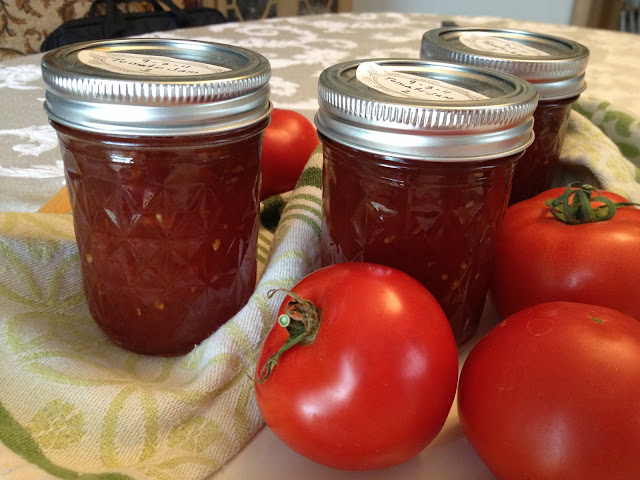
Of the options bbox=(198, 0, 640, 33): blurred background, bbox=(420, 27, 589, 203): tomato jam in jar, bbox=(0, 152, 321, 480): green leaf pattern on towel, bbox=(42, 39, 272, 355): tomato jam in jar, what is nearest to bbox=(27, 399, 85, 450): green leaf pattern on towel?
bbox=(0, 152, 321, 480): green leaf pattern on towel

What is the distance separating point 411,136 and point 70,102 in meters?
0.27

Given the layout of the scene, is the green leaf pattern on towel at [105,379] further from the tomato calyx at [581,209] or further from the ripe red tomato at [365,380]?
the tomato calyx at [581,209]

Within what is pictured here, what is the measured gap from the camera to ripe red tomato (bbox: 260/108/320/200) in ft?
2.66

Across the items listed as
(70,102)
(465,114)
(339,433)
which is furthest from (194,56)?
(339,433)

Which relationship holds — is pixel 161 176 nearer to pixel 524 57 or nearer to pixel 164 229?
pixel 164 229

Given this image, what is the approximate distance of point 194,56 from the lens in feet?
2.02

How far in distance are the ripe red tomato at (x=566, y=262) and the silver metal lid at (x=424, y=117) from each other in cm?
11

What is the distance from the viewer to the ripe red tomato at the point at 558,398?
1.29 ft

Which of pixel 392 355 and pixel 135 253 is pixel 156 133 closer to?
pixel 135 253

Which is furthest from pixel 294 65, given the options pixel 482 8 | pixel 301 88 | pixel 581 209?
pixel 482 8

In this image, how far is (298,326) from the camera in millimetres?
433

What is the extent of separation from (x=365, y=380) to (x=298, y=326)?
6cm

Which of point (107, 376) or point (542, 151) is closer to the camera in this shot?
point (107, 376)

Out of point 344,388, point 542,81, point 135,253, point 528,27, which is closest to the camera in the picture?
point 344,388
